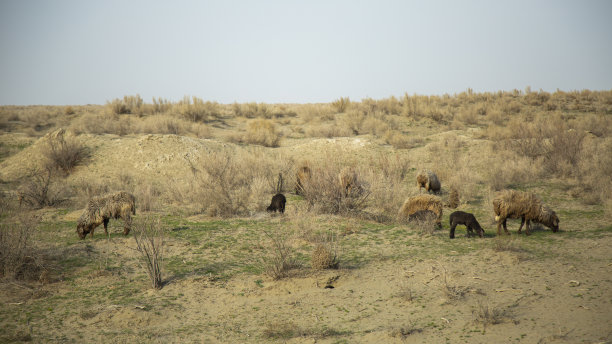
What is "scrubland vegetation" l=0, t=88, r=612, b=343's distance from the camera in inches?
222

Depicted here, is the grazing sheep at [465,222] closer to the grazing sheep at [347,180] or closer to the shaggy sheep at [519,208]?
the shaggy sheep at [519,208]

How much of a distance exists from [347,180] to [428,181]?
3565mm

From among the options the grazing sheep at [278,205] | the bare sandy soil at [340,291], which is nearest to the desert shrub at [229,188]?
the grazing sheep at [278,205]

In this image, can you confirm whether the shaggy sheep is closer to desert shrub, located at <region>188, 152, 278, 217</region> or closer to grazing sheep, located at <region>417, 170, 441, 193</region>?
grazing sheep, located at <region>417, 170, 441, 193</region>

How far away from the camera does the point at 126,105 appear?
31297mm

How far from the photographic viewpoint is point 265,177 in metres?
16.1

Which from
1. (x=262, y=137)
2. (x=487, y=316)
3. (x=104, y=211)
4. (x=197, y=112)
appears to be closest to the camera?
(x=487, y=316)

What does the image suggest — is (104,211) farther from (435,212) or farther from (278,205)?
(435,212)

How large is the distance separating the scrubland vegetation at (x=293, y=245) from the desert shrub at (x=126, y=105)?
29.0 feet

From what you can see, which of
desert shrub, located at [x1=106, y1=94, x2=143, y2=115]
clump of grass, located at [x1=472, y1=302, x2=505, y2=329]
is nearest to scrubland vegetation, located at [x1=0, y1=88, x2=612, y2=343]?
clump of grass, located at [x1=472, y1=302, x2=505, y2=329]

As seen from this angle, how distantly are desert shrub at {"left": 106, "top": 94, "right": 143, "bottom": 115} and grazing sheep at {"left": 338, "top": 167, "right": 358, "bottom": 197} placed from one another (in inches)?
890

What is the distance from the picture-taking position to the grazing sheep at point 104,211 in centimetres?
945

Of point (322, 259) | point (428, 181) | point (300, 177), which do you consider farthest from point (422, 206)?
point (300, 177)

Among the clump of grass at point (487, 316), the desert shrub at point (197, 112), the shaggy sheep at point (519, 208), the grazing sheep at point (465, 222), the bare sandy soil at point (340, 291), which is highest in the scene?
the desert shrub at point (197, 112)
